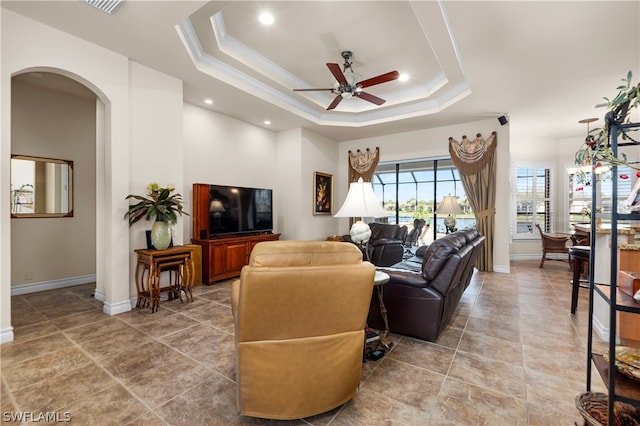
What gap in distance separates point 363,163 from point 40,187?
19.5ft

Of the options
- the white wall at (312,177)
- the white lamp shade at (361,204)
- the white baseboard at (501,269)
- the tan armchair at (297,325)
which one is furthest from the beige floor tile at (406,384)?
the white baseboard at (501,269)

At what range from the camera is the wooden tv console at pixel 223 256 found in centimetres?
445

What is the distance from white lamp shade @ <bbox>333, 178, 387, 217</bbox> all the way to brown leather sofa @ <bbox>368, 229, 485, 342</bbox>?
0.67 metres

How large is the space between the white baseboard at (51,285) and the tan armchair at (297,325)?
4.40 meters

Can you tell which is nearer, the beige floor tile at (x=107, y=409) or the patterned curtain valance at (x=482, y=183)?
the beige floor tile at (x=107, y=409)

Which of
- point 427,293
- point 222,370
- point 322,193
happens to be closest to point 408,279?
point 427,293

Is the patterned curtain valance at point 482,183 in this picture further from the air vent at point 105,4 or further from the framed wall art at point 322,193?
the air vent at point 105,4

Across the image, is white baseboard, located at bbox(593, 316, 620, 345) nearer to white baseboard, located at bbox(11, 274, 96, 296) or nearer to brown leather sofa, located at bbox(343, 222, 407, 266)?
A: brown leather sofa, located at bbox(343, 222, 407, 266)

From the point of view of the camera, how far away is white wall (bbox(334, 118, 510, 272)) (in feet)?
17.5

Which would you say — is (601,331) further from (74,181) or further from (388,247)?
(74,181)

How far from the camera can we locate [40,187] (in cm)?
412

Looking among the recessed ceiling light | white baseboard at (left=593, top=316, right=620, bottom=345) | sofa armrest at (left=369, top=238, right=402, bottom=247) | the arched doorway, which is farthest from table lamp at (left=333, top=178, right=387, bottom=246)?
the arched doorway

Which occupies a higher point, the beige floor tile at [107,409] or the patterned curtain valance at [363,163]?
the patterned curtain valance at [363,163]

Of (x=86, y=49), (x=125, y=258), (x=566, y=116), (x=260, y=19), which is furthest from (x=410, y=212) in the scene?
(x=86, y=49)
